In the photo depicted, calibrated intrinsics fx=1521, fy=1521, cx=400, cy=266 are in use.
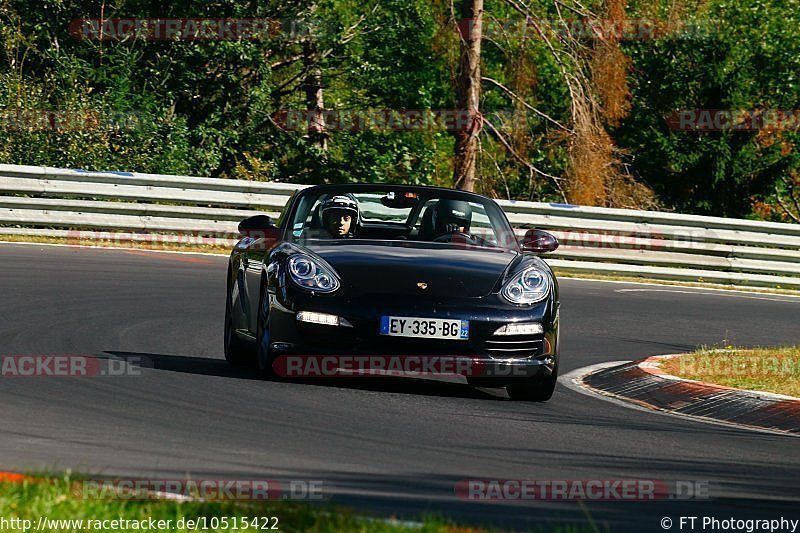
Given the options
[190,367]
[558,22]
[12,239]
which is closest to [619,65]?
[558,22]

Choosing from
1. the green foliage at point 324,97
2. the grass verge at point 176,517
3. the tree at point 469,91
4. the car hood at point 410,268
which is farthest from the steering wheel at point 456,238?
the tree at point 469,91

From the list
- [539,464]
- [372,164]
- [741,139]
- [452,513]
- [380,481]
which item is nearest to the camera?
[452,513]

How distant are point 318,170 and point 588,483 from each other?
69.1 feet

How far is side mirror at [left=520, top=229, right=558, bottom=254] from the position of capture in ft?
33.6

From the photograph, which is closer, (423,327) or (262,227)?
(423,327)

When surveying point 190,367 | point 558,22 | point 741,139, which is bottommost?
point 190,367

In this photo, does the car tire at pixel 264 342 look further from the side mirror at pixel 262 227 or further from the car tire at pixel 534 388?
the car tire at pixel 534 388

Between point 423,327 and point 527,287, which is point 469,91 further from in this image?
point 423,327

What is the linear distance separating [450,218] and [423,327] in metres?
1.70

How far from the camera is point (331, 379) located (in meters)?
9.84

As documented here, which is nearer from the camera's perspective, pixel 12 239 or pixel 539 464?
pixel 539 464

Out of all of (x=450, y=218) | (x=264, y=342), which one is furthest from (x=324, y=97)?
(x=264, y=342)

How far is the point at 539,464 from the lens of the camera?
22.7 ft

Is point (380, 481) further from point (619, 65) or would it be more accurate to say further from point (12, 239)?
point (619, 65)
